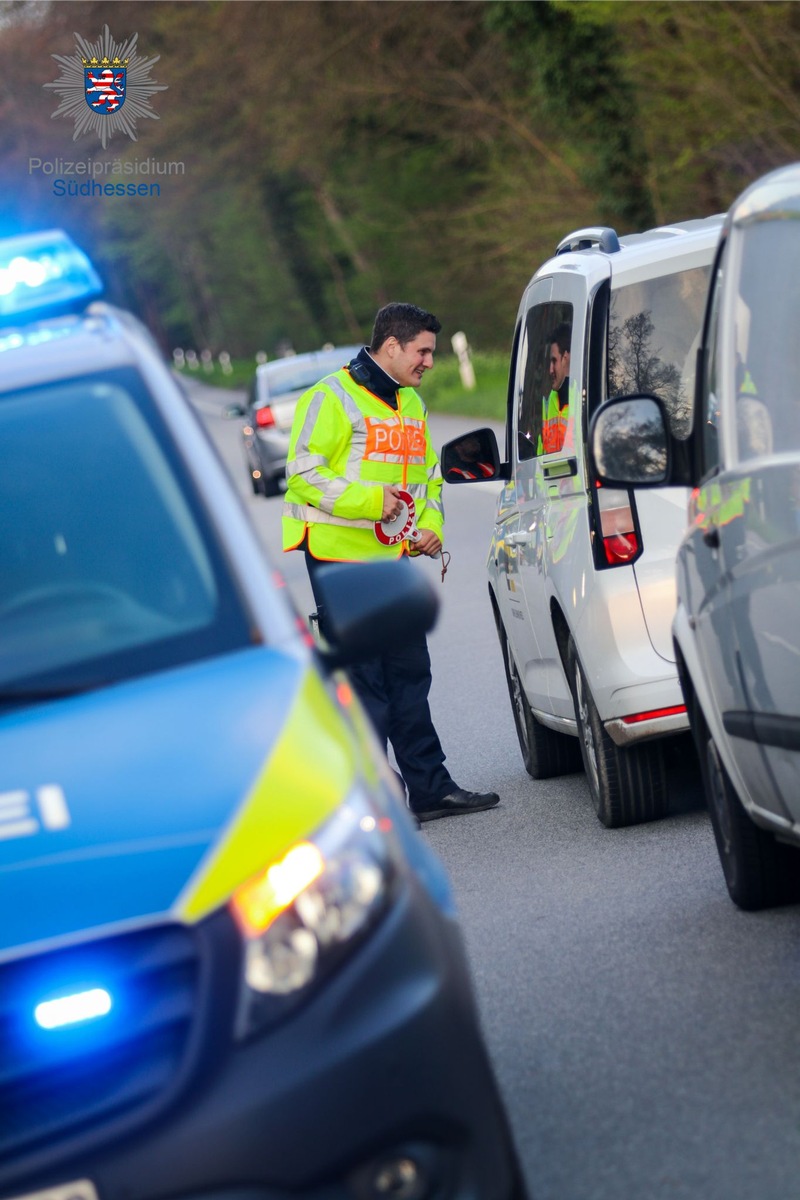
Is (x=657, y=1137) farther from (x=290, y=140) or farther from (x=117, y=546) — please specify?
(x=290, y=140)

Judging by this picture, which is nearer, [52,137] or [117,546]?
[117,546]

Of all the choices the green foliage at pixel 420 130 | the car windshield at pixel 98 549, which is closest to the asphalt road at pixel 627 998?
the car windshield at pixel 98 549

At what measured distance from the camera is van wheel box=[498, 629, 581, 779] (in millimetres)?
8516

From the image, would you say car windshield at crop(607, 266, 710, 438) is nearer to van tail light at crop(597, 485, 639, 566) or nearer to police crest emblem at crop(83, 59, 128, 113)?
van tail light at crop(597, 485, 639, 566)

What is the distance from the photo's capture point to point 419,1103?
120 inches

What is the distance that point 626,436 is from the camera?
5.23 meters

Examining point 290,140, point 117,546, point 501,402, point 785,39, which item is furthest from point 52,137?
point 117,546

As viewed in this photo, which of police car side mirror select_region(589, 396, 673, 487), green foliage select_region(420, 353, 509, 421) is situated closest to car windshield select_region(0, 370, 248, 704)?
police car side mirror select_region(589, 396, 673, 487)

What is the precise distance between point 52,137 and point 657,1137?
51599 mm

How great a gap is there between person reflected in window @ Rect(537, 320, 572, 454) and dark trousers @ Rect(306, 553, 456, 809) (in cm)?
106

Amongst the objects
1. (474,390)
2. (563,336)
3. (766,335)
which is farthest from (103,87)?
(766,335)

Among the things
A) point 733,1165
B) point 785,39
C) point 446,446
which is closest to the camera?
point 733,1165

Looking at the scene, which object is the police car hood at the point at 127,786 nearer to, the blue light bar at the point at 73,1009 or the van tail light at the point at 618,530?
the blue light bar at the point at 73,1009

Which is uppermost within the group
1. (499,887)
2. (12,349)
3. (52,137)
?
(52,137)
